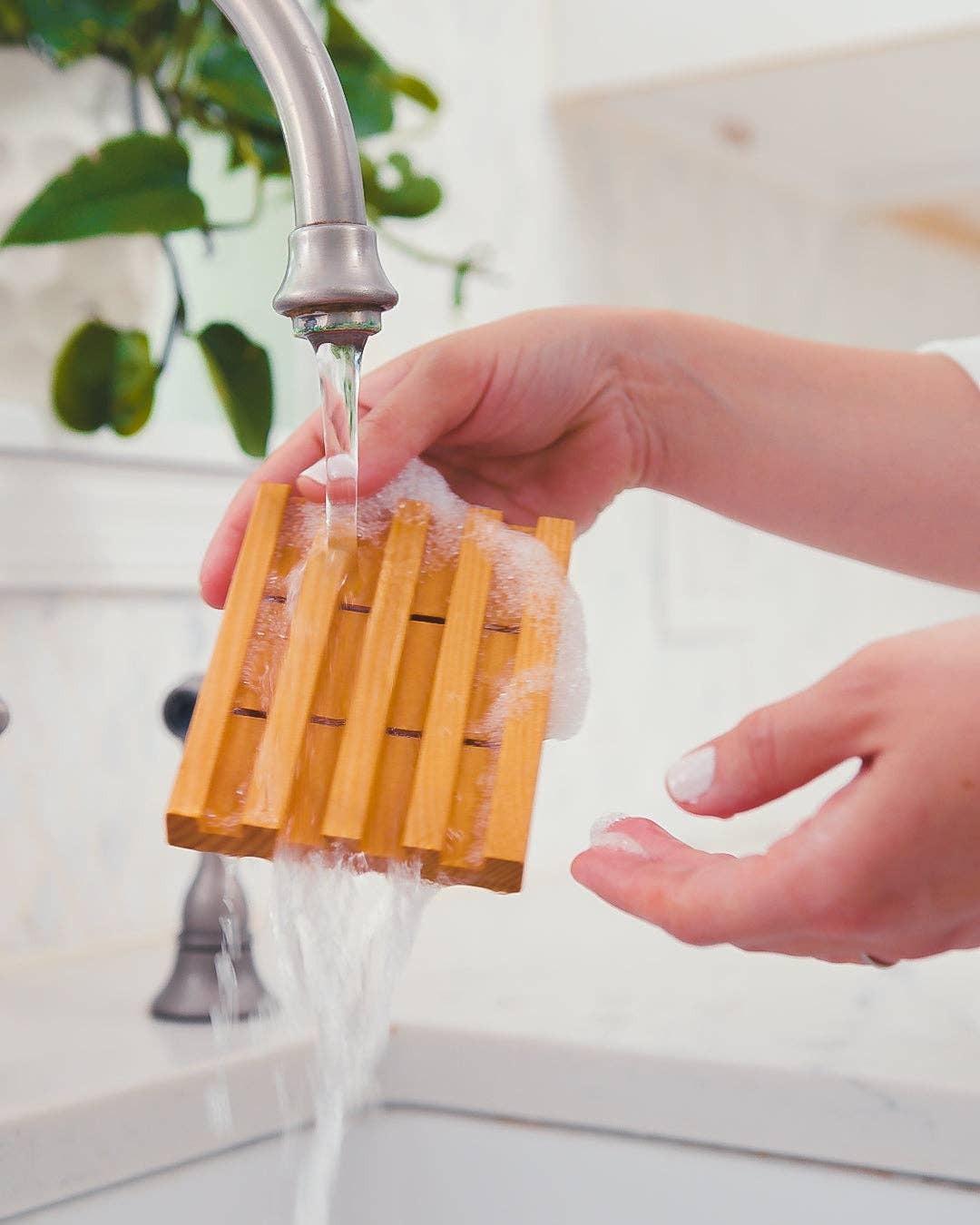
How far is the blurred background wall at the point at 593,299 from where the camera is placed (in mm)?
958

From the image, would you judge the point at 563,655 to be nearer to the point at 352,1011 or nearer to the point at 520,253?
the point at 352,1011

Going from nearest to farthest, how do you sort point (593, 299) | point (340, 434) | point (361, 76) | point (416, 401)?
1. point (340, 434)
2. point (416, 401)
3. point (361, 76)
4. point (593, 299)

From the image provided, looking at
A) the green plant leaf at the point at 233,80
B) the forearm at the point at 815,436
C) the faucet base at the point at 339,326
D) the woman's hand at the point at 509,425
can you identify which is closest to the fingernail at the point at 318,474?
the woman's hand at the point at 509,425

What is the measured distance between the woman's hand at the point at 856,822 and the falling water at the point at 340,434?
18cm

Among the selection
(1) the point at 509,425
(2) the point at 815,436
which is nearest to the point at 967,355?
(2) the point at 815,436

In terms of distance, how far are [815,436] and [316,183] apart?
0.39 meters

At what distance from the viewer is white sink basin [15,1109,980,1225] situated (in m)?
0.71

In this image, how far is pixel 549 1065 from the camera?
2.56ft

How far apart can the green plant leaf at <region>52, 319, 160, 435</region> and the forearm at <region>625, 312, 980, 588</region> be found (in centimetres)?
35

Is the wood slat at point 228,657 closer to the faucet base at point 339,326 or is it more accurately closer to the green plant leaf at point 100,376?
the faucet base at point 339,326

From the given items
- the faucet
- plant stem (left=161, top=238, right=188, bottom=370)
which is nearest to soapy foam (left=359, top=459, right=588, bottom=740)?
the faucet

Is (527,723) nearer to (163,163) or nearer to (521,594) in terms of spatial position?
(521,594)

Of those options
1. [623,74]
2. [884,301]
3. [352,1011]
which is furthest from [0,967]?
[884,301]

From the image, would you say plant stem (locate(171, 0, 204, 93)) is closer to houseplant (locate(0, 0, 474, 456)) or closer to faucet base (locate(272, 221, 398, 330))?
houseplant (locate(0, 0, 474, 456))
